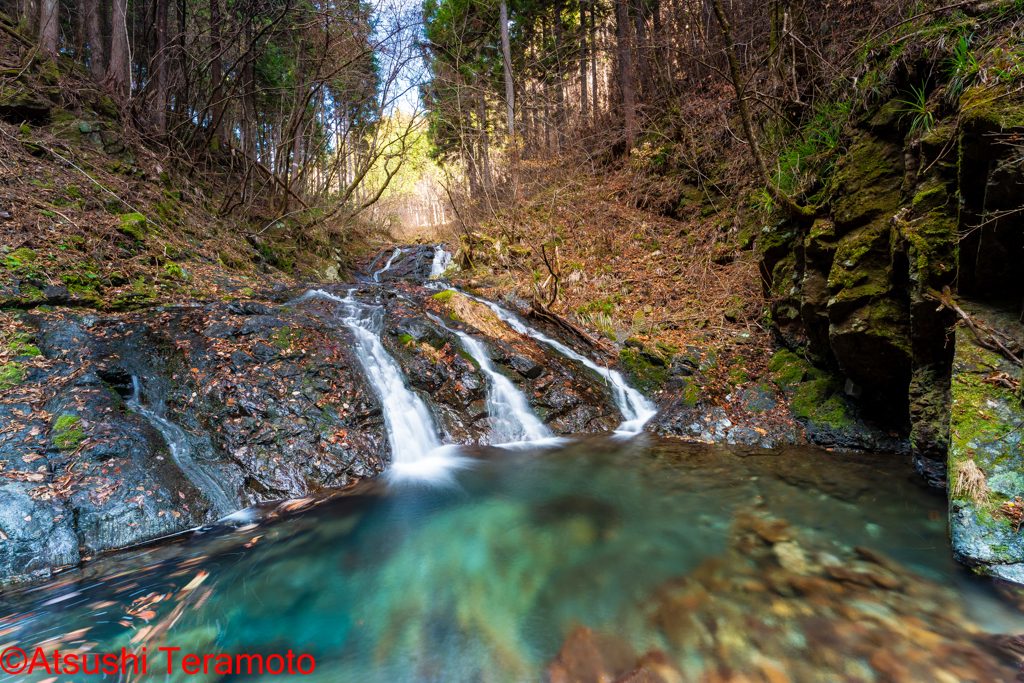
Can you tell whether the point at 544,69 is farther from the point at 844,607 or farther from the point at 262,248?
the point at 844,607

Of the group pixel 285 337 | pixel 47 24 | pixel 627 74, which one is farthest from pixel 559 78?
pixel 285 337

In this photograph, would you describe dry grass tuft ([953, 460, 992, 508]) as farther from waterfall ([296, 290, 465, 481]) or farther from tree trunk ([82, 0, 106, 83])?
tree trunk ([82, 0, 106, 83])

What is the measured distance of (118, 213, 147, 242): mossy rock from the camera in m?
6.68

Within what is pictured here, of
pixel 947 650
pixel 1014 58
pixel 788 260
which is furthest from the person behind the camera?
pixel 788 260

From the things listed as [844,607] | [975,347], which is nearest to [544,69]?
[975,347]

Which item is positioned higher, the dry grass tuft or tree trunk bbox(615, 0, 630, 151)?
tree trunk bbox(615, 0, 630, 151)

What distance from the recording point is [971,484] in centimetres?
293

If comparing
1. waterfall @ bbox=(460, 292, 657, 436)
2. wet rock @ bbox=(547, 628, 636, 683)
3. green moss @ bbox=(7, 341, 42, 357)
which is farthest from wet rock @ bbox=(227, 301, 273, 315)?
wet rock @ bbox=(547, 628, 636, 683)

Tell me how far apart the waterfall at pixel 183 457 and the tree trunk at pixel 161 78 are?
26.3ft

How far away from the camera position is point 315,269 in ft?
38.4

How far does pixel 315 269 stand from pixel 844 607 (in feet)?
40.4

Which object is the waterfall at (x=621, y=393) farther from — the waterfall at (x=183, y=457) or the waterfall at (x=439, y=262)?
the waterfall at (x=439, y=262)

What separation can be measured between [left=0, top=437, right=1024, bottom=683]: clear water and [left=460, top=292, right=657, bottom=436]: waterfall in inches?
58.7

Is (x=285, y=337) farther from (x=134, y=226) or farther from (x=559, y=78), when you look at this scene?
(x=559, y=78)
